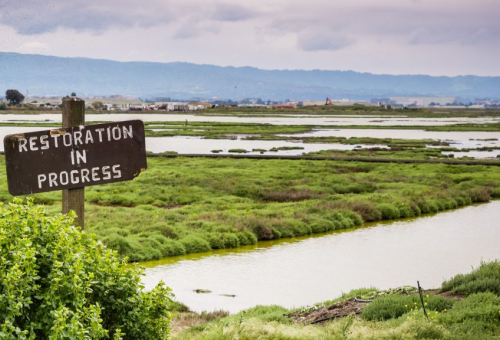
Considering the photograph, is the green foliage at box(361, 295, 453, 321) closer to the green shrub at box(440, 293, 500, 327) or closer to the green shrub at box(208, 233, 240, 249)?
the green shrub at box(440, 293, 500, 327)

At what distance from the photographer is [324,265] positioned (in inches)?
941

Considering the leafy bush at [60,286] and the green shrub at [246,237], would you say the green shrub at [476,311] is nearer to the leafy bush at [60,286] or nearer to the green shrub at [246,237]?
the leafy bush at [60,286]

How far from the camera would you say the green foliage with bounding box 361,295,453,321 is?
481 inches

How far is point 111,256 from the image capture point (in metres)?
7.50

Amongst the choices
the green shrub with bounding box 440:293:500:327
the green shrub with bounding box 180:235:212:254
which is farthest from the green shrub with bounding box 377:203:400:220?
the green shrub with bounding box 440:293:500:327

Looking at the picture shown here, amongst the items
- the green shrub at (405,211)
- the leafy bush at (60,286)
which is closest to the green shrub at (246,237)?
the green shrub at (405,211)

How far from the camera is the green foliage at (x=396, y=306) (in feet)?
40.1

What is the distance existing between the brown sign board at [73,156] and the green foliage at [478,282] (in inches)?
318

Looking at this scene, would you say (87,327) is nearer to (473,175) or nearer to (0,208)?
(0,208)

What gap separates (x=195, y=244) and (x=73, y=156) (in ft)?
60.2

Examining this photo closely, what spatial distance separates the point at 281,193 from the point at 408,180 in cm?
1172

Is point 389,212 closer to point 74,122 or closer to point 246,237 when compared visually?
point 246,237

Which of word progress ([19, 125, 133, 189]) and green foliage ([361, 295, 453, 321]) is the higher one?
word progress ([19, 125, 133, 189])

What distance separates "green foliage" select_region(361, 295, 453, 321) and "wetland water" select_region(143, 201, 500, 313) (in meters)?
6.14
